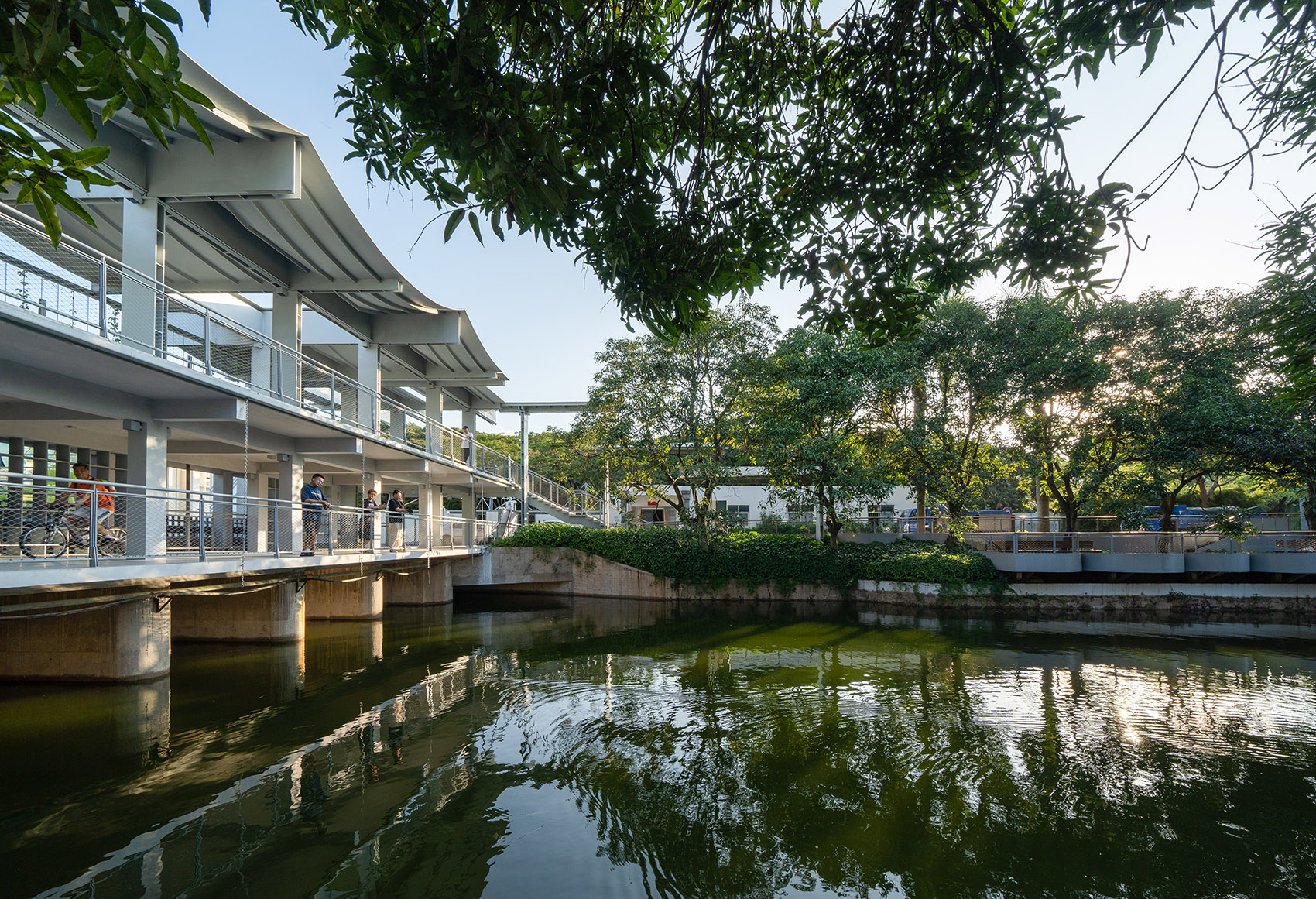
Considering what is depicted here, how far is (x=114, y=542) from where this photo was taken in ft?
30.0

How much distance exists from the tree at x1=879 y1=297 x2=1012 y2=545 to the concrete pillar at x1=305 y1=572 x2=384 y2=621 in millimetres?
16920

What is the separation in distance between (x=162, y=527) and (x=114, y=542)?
739 millimetres

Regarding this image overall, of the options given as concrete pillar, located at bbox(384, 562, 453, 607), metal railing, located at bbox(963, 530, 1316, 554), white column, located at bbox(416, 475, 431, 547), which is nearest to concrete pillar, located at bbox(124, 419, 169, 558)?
white column, located at bbox(416, 475, 431, 547)

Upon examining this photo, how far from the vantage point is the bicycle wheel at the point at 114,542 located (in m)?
8.94

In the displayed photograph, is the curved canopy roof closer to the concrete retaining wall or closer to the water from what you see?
the water

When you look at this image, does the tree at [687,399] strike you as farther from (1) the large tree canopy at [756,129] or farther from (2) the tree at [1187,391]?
(1) the large tree canopy at [756,129]

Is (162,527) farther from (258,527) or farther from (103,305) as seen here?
(258,527)

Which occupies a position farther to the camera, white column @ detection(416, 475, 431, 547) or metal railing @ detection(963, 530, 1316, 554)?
metal railing @ detection(963, 530, 1316, 554)

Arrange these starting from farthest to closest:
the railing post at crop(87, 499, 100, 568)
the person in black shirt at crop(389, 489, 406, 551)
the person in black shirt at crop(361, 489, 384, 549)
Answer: the person in black shirt at crop(389, 489, 406, 551) < the person in black shirt at crop(361, 489, 384, 549) < the railing post at crop(87, 499, 100, 568)

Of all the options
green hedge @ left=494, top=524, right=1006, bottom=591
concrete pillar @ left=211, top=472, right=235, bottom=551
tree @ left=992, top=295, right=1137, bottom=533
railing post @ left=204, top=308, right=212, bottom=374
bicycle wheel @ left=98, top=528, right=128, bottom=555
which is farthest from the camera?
green hedge @ left=494, top=524, right=1006, bottom=591

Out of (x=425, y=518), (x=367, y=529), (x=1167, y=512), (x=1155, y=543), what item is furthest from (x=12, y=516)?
(x=1167, y=512)

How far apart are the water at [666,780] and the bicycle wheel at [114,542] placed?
7.18 feet

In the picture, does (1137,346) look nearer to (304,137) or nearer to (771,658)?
(771,658)

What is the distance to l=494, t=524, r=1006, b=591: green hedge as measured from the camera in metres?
22.9
